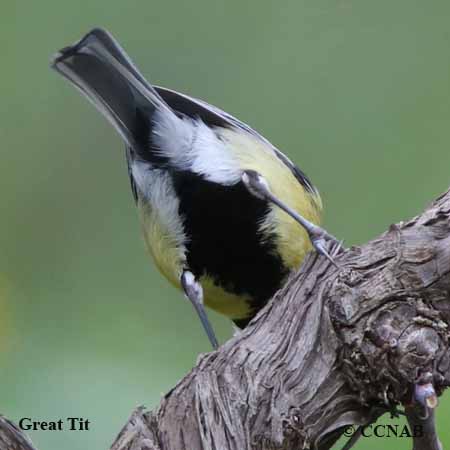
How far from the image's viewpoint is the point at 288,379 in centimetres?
127

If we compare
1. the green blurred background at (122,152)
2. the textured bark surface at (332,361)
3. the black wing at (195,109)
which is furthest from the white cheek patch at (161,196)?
the textured bark surface at (332,361)

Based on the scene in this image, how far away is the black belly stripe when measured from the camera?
171cm

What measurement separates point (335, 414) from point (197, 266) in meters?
0.58

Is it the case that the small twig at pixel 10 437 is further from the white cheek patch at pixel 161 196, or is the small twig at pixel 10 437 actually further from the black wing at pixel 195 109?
the black wing at pixel 195 109

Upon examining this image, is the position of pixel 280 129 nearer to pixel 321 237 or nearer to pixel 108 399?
pixel 108 399

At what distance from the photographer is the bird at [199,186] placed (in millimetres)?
1664

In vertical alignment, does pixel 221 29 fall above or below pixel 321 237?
above

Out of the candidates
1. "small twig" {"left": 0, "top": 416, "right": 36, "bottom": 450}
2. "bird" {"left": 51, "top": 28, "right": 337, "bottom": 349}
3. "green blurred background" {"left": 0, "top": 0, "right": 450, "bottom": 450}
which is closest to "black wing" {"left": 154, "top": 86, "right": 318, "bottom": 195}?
"bird" {"left": 51, "top": 28, "right": 337, "bottom": 349}

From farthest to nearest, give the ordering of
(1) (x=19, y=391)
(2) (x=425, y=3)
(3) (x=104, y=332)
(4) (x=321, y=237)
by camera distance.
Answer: (2) (x=425, y=3)
(3) (x=104, y=332)
(1) (x=19, y=391)
(4) (x=321, y=237)

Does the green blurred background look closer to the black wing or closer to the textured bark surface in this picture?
the black wing

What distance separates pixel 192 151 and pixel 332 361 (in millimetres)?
574

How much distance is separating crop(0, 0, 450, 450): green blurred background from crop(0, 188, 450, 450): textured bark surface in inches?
23.1

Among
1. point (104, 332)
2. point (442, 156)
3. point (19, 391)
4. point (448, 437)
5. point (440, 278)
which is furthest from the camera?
point (442, 156)

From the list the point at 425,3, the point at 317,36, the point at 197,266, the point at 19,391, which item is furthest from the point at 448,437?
the point at 425,3
